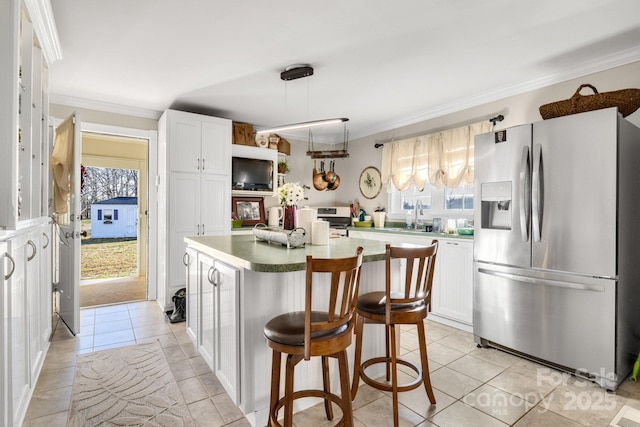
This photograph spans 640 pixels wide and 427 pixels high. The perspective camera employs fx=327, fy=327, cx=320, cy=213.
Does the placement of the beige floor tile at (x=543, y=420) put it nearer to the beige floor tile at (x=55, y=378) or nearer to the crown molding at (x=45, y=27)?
the beige floor tile at (x=55, y=378)

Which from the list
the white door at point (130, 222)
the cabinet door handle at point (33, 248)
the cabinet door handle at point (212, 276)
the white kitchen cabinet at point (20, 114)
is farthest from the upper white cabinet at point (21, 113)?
the white door at point (130, 222)

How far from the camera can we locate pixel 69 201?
2996 millimetres

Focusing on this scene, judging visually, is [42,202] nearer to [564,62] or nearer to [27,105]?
[27,105]

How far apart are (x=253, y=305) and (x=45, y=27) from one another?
2.29 m

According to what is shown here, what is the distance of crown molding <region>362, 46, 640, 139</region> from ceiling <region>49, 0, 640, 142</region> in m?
0.01

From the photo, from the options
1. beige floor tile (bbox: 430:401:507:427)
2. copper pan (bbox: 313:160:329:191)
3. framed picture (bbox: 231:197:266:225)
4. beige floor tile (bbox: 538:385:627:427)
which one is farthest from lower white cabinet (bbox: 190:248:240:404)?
copper pan (bbox: 313:160:329:191)

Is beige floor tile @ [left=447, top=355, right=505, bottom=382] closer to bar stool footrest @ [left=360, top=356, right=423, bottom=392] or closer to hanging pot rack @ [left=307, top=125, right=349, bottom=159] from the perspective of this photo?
bar stool footrest @ [left=360, top=356, right=423, bottom=392]

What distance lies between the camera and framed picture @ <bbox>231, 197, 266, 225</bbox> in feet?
15.3

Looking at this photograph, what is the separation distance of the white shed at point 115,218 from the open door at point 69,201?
2.92 metres

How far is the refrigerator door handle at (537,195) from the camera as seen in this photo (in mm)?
2443

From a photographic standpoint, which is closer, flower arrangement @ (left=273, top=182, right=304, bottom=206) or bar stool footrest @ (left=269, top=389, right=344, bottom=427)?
bar stool footrest @ (left=269, top=389, right=344, bottom=427)

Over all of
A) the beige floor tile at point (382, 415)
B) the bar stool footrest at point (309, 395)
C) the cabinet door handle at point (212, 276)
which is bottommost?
the beige floor tile at point (382, 415)

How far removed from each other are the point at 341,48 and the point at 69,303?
11.0ft

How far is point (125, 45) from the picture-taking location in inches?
100
